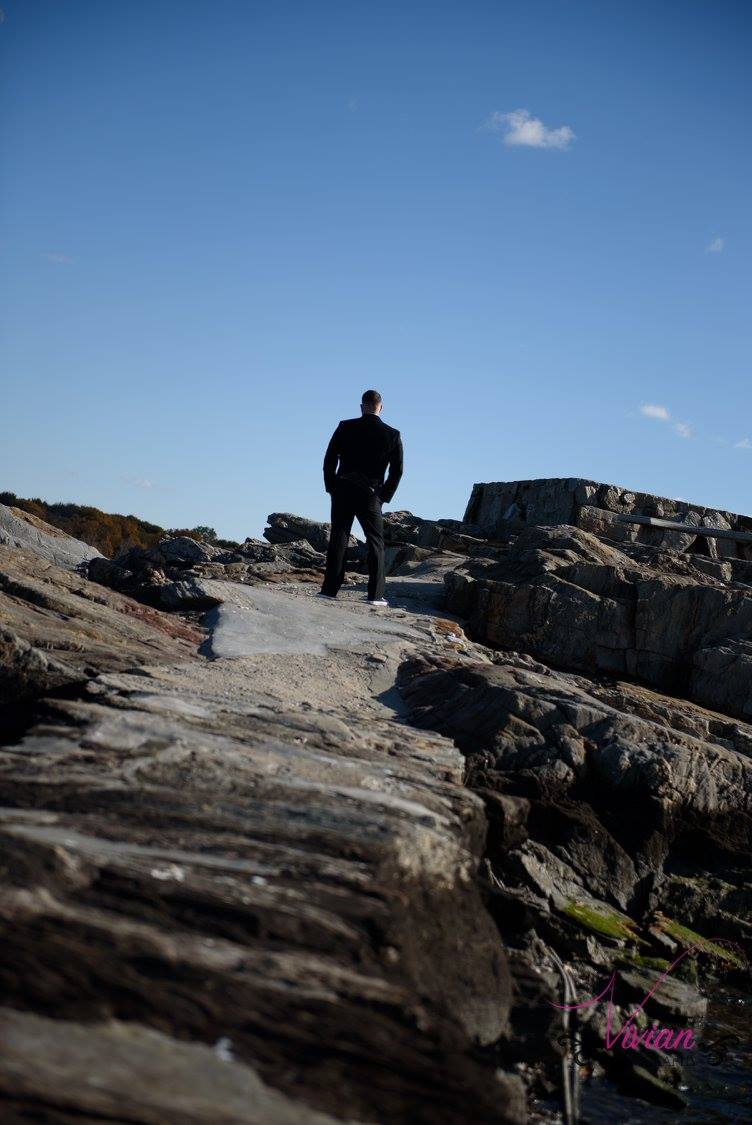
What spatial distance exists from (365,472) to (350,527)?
0.65m

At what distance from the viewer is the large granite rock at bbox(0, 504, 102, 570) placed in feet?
41.3

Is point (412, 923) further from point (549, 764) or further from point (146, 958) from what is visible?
point (549, 764)

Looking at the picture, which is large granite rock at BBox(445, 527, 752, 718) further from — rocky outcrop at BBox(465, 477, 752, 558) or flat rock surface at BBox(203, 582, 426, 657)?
rocky outcrop at BBox(465, 477, 752, 558)

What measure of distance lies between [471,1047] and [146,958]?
35.0 inches

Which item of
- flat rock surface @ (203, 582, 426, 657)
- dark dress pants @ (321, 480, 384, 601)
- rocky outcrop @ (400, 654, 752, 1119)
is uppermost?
dark dress pants @ (321, 480, 384, 601)

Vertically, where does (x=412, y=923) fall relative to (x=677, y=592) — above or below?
below

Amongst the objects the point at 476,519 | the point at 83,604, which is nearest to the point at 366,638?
the point at 83,604

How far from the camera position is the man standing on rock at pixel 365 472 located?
31.9 ft

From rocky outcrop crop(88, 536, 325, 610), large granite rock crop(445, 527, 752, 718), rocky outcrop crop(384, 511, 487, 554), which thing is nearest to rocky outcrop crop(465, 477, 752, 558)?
rocky outcrop crop(384, 511, 487, 554)

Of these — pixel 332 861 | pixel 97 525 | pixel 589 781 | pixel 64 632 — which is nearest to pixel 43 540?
pixel 64 632

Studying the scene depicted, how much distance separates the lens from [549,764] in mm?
5832

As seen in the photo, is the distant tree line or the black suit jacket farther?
the distant tree line

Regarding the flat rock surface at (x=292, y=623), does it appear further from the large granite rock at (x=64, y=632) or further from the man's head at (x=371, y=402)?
the man's head at (x=371, y=402)

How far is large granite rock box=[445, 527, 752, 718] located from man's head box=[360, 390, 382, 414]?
7.65 ft
